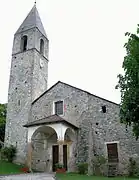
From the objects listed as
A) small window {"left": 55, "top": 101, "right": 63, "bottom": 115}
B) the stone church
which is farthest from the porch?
small window {"left": 55, "top": 101, "right": 63, "bottom": 115}

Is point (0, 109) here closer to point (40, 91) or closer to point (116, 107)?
point (40, 91)

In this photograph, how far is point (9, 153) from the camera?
19.8 m

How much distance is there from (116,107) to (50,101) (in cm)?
605

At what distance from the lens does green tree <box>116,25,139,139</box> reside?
31.7 feet

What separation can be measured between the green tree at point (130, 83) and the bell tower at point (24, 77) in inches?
469

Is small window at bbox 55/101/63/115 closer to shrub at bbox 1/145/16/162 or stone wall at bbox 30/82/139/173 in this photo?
stone wall at bbox 30/82/139/173

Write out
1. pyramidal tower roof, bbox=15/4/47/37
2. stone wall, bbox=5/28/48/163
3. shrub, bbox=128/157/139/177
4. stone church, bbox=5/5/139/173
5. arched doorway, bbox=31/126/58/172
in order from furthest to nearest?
pyramidal tower roof, bbox=15/4/47/37 < stone wall, bbox=5/28/48/163 < arched doorway, bbox=31/126/58/172 < stone church, bbox=5/5/139/173 < shrub, bbox=128/157/139/177

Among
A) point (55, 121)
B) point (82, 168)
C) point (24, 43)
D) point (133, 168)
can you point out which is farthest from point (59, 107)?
point (24, 43)

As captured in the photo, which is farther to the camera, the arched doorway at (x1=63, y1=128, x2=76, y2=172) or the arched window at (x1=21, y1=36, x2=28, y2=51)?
the arched window at (x1=21, y1=36, x2=28, y2=51)

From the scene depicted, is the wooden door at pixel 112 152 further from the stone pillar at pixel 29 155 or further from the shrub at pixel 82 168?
the stone pillar at pixel 29 155

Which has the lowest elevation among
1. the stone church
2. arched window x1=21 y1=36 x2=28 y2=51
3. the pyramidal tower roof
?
the stone church

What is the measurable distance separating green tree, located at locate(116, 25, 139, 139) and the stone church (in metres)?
7.65

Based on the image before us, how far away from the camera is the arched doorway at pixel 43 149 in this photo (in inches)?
766

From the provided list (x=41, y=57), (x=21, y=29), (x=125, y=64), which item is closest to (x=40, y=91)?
(x=41, y=57)
